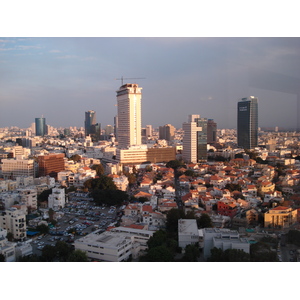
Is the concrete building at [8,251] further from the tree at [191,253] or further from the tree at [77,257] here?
the tree at [191,253]

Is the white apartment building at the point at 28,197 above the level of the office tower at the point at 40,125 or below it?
below

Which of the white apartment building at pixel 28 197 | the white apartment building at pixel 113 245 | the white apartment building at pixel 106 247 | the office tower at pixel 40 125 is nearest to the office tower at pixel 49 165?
the office tower at pixel 40 125

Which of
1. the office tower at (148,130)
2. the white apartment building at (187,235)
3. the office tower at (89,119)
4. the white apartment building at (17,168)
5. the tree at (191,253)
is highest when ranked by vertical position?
the office tower at (89,119)

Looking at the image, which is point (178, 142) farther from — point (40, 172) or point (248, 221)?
point (248, 221)

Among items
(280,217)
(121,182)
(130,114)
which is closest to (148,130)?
(130,114)

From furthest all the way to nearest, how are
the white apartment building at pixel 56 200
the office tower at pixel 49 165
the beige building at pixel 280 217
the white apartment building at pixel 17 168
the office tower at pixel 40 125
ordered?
the white apartment building at pixel 17 168 < the office tower at pixel 49 165 < the office tower at pixel 40 125 < the white apartment building at pixel 56 200 < the beige building at pixel 280 217

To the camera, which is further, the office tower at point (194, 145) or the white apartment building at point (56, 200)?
the office tower at point (194, 145)
